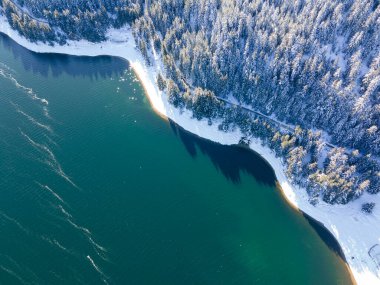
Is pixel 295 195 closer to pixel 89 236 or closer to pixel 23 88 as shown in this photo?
pixel 89 236

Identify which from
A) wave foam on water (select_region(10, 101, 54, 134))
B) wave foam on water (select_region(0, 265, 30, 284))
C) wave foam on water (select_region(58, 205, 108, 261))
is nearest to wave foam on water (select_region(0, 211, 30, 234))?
wave foam on water (select_region(0, 265, 30, 284))

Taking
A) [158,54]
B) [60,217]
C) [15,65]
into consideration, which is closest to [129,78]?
[158,54]

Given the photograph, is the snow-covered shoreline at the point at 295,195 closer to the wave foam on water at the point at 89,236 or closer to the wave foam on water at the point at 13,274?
the wave foam on water at the point at 89,236

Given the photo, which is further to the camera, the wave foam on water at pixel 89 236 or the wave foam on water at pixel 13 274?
the wave foam on water at pixel 89 236

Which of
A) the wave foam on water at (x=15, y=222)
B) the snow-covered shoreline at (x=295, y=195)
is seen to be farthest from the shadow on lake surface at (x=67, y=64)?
the wave foam on water at (x=15, y=222)

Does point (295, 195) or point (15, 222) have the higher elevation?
point (15, 222)

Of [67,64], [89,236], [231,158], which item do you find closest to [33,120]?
[67,64]

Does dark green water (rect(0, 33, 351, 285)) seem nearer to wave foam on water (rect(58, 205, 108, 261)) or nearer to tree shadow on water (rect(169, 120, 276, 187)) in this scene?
wave foam on water (rect(58, 205, 108, 261))
